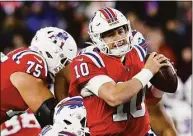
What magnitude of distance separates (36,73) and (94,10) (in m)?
6.08

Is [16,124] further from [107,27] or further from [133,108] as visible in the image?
[107,27]

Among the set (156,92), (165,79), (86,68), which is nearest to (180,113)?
(156,92)

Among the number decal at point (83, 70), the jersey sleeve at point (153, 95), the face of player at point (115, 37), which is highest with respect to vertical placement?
the face of player at point (115, 37)

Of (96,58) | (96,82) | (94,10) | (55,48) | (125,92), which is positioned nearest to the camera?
(125,92)

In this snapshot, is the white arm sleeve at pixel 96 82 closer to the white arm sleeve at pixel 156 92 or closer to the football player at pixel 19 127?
the white arm sleeve at pixel 156 92

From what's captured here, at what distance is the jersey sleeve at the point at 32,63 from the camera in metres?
5.44

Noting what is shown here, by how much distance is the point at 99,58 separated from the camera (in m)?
4.74

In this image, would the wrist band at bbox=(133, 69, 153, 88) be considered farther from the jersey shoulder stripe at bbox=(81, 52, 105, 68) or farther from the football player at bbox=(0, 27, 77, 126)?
the football player at bbox=(0, 27, 77, 126)

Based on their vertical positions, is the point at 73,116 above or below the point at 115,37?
below

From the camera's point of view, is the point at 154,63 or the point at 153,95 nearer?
the point at 154,63

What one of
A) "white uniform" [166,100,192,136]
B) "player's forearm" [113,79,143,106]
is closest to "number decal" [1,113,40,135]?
"player's forearm" [113,79,143,106]

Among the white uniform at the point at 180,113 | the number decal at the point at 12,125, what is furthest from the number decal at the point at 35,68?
the white uniform at the point at 180,113

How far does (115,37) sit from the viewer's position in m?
4.76

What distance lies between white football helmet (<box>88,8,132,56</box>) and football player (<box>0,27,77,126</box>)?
2.43 feet
